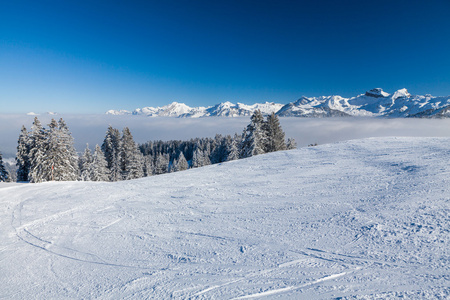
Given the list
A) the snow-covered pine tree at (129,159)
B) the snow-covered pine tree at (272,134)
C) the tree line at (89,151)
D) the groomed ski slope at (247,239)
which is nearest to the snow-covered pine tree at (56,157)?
the tree line at (89,151)

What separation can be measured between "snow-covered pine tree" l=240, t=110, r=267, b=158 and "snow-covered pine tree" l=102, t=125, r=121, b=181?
Result: 70.2 ft

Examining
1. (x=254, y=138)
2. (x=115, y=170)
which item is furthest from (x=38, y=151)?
(x=254, y=138)

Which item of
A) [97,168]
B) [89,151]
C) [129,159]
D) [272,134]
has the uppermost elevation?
[272,134]

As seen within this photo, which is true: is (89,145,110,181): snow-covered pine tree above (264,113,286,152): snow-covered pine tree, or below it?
below

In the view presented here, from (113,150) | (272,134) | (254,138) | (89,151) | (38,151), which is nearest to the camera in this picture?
(38,151)

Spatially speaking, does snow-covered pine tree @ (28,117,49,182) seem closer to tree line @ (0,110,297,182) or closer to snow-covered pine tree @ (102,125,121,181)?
tree line @ (0,110,297,182)

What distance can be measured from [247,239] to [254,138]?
80.1 ft

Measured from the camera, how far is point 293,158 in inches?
600

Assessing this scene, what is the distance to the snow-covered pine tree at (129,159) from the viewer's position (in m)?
34.6

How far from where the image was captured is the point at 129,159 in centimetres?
3541

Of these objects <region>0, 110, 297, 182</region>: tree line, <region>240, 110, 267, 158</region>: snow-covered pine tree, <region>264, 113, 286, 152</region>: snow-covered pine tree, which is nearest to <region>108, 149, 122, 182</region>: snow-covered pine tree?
<region>0, 110, 297, 182</region>: tree line

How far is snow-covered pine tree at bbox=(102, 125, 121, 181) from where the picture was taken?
35.4 m

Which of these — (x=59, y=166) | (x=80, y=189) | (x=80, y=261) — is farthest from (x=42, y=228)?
(x=59, y=166)

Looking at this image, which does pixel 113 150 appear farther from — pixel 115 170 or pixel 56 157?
pixel 56 157
